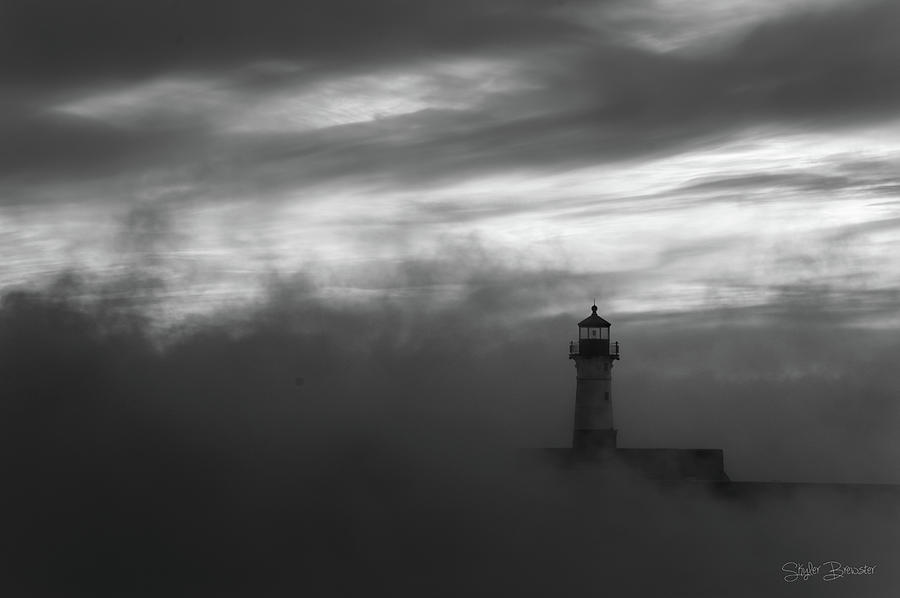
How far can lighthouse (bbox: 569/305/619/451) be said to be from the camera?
7450cm

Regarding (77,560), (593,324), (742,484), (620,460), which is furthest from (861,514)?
(77,560)

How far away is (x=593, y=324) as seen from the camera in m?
78.4

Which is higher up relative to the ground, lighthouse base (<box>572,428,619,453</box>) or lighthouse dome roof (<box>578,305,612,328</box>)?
lighthouse dome roof (<box>578,305,612,328</box>)
